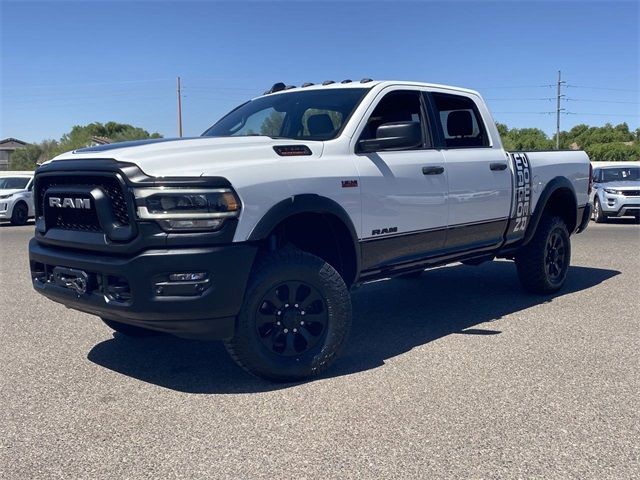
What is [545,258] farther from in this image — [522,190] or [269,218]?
[269,218]

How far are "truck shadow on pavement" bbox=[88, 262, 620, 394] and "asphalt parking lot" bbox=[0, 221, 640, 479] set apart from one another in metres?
0.02

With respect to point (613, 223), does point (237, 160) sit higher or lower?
higher

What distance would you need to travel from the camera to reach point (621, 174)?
17.4m

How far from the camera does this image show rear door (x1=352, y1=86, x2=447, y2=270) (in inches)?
186

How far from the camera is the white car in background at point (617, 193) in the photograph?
1641cm

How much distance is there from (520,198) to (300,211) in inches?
120

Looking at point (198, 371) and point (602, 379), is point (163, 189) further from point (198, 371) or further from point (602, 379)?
point (602, 379)

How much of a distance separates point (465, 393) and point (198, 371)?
1804 millimetres

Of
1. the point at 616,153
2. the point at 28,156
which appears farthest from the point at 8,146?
the point at 616,153

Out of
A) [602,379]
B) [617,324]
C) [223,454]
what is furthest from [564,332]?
[223,454]

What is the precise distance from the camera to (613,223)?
1741 cm

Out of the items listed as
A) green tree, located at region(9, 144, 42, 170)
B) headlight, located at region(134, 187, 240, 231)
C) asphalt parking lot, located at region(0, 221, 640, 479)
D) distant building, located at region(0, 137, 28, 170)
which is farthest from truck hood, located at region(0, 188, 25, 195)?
distant building, located at region(0, 137, 28, 170)

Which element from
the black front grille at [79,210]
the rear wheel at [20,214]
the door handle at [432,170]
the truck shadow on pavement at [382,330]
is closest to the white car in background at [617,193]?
the truck shadow on pavement at [382,330]

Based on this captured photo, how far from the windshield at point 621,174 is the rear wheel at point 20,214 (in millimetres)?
16549
